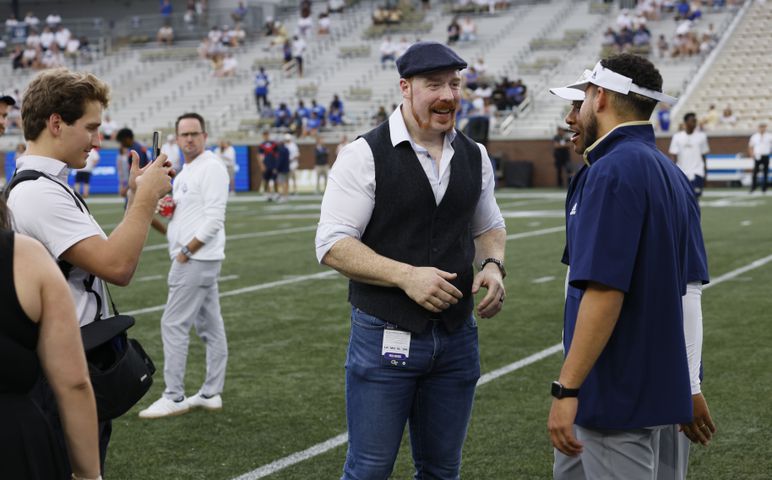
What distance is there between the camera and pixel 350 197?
401 cm

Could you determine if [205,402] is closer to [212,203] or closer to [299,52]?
[212,203]

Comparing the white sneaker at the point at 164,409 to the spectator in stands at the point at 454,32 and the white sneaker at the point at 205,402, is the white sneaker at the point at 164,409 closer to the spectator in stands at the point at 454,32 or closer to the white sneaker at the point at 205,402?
the white sneaker at the point at 205,402

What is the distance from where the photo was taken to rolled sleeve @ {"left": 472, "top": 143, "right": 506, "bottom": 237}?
4.37 meters

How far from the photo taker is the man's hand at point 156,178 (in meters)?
3.69

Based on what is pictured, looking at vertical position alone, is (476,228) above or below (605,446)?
above

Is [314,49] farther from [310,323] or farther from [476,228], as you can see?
[476,228]

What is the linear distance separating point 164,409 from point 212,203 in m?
1.36

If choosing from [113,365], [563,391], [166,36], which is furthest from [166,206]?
[166,36]

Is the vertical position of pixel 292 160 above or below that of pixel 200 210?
below

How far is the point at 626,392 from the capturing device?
11.4ft

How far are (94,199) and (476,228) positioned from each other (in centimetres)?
3112

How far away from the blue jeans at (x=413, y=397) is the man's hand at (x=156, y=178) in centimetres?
84

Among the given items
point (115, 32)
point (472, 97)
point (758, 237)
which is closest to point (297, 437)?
point (758, 237)

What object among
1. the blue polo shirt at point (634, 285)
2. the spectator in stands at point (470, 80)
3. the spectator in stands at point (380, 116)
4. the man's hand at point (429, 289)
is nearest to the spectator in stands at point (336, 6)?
the spectator in stands at point (470, 80)
